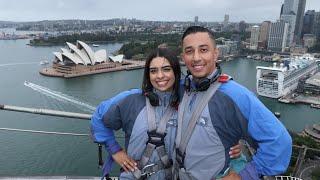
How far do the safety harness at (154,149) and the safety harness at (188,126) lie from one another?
0.07 ft

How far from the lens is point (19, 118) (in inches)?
214

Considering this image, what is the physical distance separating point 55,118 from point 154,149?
5.14 meters

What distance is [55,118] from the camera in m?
5.41

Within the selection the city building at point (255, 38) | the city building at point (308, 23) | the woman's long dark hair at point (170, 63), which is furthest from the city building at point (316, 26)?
the woman's long dark hair at point (170, 63)

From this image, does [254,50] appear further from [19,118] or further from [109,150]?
[109,150]

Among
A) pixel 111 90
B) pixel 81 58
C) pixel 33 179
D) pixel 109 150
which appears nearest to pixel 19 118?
pixel 111 90

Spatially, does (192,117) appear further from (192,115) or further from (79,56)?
(79,56)

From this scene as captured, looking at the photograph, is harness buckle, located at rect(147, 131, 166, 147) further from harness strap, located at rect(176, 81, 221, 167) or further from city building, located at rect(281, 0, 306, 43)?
city building, located at rect(281, 0, 306, 43)

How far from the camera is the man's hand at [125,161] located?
55 centimetres

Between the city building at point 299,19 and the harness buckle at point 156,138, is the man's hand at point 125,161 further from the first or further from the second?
the city building at point 299,19

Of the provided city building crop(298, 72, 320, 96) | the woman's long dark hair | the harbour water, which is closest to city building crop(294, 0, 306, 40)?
the harbour water

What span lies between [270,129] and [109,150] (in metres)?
0.27

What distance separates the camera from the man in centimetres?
43

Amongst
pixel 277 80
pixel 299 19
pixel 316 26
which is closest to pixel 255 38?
pixel 316 26
